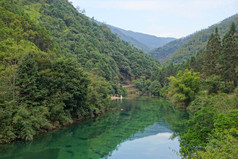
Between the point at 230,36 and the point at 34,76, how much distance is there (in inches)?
1317

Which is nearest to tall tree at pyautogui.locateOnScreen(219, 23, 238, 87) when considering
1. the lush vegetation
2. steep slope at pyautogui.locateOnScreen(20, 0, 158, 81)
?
the lush vegetation

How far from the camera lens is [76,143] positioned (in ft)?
86.9

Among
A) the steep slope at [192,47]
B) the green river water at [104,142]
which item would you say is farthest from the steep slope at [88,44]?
the steep slope at [192,47]

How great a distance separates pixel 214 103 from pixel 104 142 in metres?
16.2

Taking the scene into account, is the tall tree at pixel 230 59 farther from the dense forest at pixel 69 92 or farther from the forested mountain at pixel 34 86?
the forested mountain at pixel 34 86

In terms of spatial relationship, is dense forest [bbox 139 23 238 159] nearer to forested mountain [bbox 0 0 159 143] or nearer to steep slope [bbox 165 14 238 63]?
forested mountain [bbox 0 0 159 143]

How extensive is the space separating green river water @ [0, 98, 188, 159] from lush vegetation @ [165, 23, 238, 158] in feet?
8.82

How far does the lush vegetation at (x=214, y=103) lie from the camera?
1334cm

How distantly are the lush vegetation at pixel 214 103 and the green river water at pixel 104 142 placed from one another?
2.69 m

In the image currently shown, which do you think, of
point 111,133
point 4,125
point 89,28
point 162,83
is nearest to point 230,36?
point 111,133

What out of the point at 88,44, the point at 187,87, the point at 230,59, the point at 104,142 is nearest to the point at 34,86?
the point at 104,142

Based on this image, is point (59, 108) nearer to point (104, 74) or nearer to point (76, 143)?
point (76, 143)

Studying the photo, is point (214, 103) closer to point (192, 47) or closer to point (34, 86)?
point (34, 86)

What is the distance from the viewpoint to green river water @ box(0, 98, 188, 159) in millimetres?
22281
